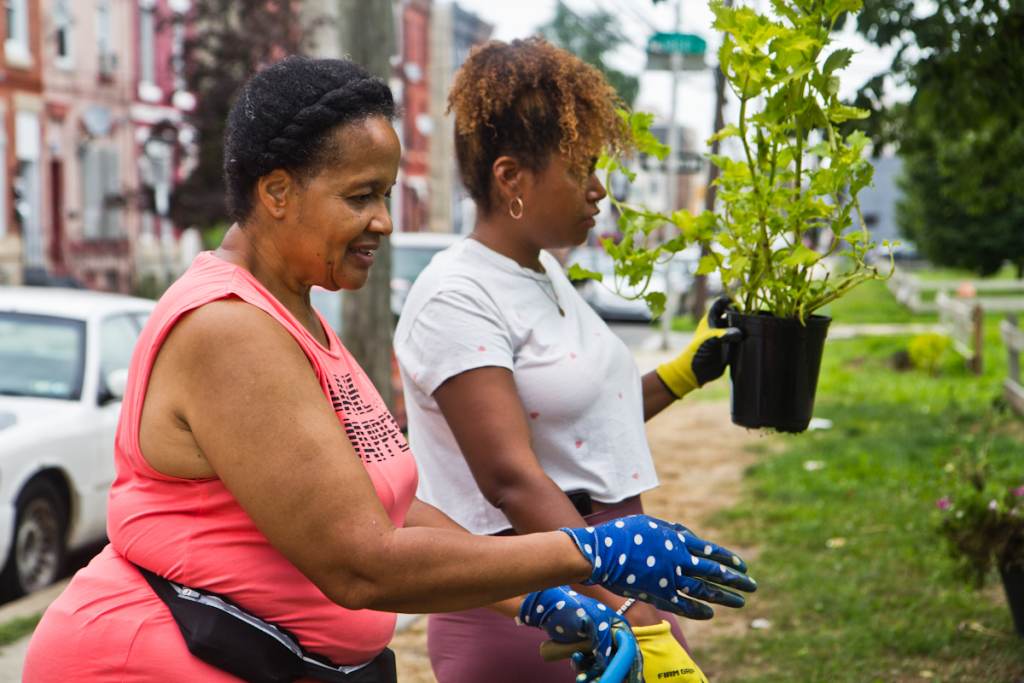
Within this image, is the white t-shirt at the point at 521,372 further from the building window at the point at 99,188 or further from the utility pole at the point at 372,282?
the building window at the point at 99,188

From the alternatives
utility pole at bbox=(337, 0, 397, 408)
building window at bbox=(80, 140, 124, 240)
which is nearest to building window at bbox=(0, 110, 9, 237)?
building window at bbox=(80, 140, 124, 240)

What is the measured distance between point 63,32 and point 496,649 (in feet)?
85.9

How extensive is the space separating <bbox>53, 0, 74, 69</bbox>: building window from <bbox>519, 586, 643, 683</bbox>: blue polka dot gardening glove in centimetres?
2578

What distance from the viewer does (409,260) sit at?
1220 centimetres

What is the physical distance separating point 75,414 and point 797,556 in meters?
3.78

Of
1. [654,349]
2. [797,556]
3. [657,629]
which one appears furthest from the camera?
[654,349]

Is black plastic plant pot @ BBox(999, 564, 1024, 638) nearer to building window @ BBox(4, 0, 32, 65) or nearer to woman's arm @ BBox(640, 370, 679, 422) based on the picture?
woman's arm @ BBox(640, 370, 679, 422)

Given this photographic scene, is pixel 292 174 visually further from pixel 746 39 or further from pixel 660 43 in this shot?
pixel 660 43

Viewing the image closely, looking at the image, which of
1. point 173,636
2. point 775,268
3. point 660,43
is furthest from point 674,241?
point 660,43

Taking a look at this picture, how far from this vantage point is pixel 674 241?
9.10 ft

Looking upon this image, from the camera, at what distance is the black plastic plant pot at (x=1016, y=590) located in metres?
5.04

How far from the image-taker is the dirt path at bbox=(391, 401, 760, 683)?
5391mm

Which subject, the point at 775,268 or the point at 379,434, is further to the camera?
the point at 775,268

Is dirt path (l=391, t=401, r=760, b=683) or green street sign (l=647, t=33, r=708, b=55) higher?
green street sign (l=647, t=33, r=708, b=55)
